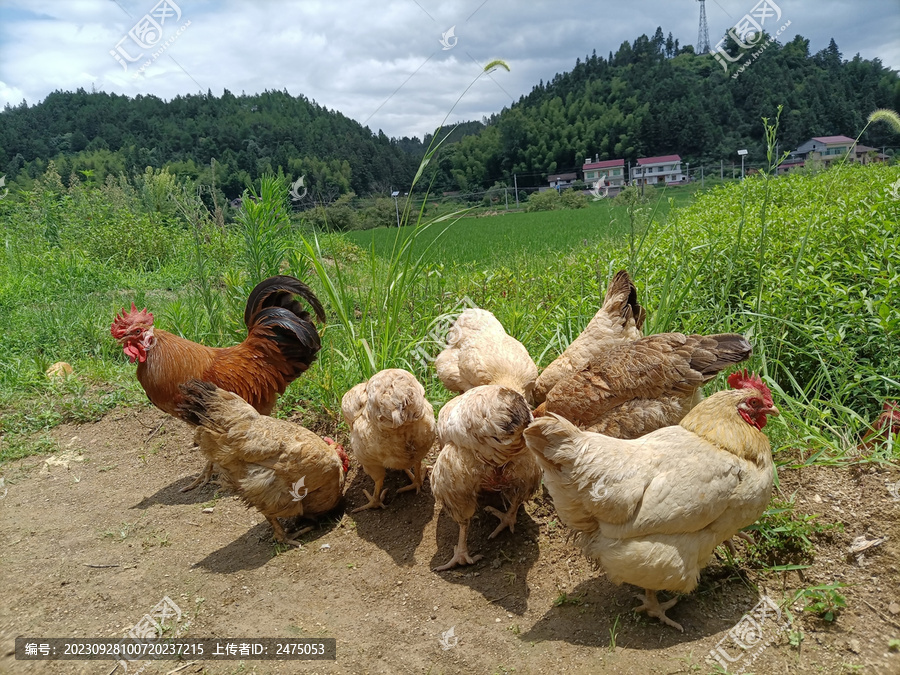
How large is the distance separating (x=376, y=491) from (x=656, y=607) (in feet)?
6.75

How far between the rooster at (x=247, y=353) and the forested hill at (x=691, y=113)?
8.59 metres

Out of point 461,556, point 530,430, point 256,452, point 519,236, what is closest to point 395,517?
point 461,556

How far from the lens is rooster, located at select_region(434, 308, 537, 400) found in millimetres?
3652

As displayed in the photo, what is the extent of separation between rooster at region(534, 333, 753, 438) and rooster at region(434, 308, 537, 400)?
1.52 ft

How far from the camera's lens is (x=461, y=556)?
10.1 ft

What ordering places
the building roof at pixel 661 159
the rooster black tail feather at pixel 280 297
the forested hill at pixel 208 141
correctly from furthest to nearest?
the building roof at pixel 661 159 < the forested hill at pixel 208 141 < the rooster black tail feather at pixel 280 297

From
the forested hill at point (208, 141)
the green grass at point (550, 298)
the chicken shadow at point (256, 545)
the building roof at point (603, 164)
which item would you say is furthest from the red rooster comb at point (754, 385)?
the building roof at point (603, 164)

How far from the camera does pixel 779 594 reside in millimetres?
2375

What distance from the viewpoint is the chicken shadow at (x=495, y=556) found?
9.27ft

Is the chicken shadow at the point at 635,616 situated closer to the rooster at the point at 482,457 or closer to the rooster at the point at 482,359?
the rooster at the point at 482,457

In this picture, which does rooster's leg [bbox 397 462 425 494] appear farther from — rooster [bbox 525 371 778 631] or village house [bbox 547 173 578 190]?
village house [bbox 547 173 578 190]

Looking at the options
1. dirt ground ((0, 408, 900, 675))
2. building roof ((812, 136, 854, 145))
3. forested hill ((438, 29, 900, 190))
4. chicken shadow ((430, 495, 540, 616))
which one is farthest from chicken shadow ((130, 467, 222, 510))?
building roof ((812, 136, 854, 145))

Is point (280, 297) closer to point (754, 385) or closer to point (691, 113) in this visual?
point (754, 385)

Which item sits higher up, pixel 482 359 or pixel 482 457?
pixel 482 359
